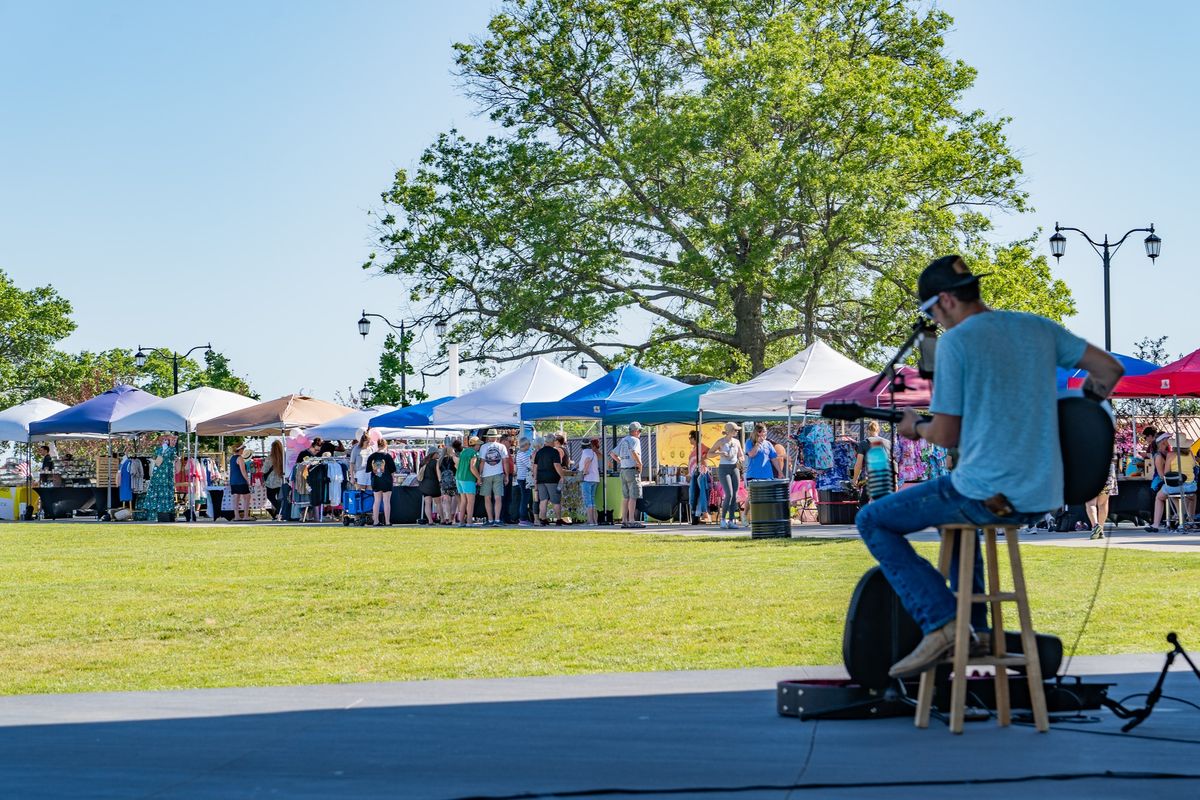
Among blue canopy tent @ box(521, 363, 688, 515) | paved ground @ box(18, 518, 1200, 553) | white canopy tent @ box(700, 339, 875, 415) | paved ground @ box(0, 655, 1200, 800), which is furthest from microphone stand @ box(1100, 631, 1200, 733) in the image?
blue canopy tent @ box(521, 363, 688, 515)

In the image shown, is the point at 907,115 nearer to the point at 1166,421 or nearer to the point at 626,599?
the point at 1166,421

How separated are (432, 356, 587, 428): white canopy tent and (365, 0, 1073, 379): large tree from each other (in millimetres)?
6825

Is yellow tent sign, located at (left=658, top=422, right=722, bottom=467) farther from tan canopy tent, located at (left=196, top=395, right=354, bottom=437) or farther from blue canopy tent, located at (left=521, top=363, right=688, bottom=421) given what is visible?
tan canopy tent, located at (left=196, top=395, right=354, bottom=437)

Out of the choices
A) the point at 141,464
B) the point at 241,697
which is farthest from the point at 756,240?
the point at 241,697

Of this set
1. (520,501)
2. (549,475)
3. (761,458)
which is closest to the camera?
(761,458)

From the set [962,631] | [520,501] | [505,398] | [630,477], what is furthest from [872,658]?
[505,398]

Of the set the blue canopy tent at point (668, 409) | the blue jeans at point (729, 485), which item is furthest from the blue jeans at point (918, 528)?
the blue canopy tent at point (668, 409)

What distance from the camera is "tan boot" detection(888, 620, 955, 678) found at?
5848mm

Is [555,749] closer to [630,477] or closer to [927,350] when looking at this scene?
[927,350]

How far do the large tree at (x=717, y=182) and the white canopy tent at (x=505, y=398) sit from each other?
6825 millimetres

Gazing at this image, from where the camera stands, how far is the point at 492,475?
3138 centimetres

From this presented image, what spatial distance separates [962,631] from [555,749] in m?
1.52

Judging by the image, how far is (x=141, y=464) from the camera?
38.1 m

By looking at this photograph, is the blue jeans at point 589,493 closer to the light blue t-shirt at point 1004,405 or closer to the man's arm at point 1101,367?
the man's arm at point 1101,367
